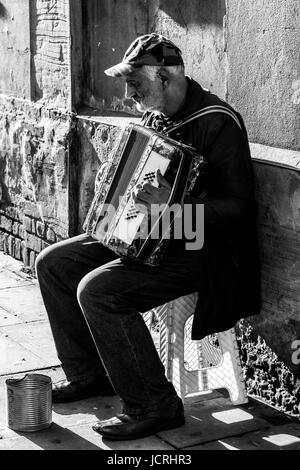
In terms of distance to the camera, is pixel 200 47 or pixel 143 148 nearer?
pixel 143 148

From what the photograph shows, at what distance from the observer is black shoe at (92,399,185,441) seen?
14.7 feet

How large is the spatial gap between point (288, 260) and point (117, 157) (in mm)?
918

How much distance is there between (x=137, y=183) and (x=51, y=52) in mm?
2538

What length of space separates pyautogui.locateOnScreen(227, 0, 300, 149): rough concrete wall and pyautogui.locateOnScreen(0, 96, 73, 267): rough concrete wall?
1.86 meters

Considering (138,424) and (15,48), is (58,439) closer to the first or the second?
(138,424)

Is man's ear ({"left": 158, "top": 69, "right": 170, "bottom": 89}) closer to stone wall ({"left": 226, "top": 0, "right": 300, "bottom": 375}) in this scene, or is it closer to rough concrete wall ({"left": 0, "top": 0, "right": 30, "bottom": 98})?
stone wall ({"left": 226, "top": 0, "right": 300, "bottom": 375})

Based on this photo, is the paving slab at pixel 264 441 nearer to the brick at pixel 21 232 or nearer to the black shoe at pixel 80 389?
the black shoe at pixel 80 389

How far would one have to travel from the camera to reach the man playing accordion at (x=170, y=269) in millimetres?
4457

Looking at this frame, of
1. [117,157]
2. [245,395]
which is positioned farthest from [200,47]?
[245,395]

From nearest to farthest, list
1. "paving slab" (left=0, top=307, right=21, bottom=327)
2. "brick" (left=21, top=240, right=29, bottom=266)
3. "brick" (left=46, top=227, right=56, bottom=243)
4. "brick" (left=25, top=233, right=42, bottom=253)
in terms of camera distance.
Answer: "paving slab" (left=0, top=307, right=21, bottom=327)
"brick" (left=46, top=227, right=56, bottom=243)
"brick" (left=25, top=233, right=42, bottom=253)
"brick" (left=21, top=240, right=29, bottom=266)

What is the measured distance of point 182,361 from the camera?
4.87 meters

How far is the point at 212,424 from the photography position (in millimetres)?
4672

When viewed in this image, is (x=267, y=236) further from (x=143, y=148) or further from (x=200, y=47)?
(x=200, y=47)

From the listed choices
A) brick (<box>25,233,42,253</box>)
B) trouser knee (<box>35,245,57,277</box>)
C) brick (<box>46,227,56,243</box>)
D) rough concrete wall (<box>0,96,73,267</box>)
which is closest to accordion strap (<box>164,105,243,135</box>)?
trouser knee (<box>35,245,57,277</box>)
